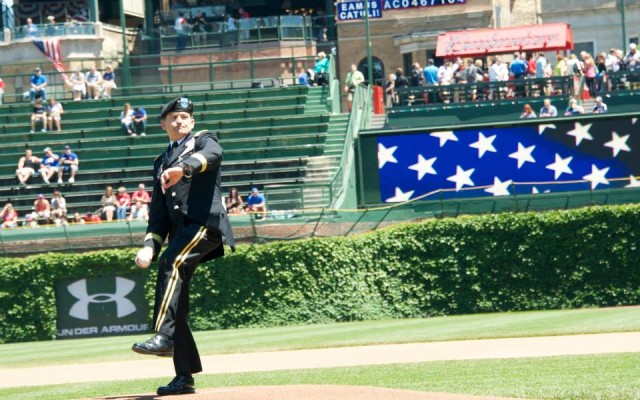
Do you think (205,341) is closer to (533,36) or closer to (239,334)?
(239,334)

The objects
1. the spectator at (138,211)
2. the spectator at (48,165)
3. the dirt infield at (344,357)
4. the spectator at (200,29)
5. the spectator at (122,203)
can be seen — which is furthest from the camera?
the spectator at (200,29)

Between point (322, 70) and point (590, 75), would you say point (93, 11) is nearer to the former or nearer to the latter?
point (322, 70)

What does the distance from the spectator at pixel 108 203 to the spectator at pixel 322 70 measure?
7972 millimetres

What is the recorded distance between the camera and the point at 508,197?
90.1 ft

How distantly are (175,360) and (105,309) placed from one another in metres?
18.1

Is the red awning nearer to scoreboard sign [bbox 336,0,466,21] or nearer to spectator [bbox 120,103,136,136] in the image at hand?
scoreboard sign [bbox 336,0,466,21]

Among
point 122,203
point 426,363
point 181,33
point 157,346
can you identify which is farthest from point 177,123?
point 181,33

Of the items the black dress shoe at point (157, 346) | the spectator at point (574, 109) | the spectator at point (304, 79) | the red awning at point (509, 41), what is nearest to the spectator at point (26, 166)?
the spectator at point (304, 79)

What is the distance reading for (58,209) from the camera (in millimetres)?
32281

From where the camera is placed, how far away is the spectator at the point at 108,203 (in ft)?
103

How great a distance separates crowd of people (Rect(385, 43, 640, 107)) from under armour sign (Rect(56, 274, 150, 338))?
1136 centimetres

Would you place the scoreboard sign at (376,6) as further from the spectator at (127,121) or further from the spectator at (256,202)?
the spectator at (256,202)

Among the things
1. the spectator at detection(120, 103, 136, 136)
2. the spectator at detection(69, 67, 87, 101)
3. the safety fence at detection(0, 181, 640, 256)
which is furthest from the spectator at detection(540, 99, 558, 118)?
the spectator at detection(69, 67, 87, 101)

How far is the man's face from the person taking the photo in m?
10.4
